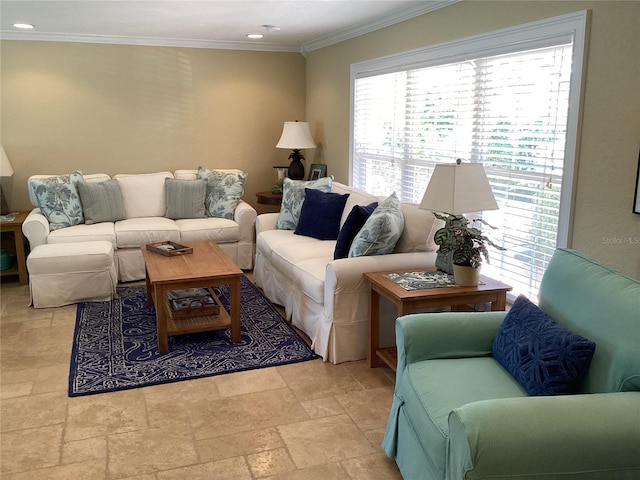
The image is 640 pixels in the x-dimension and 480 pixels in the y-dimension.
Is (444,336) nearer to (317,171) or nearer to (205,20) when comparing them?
(205,20)

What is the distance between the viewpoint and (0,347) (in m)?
3.78

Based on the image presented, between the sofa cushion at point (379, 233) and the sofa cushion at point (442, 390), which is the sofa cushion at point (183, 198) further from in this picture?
the sofa cushion at point (442, 390)

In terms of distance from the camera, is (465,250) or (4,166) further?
(4,166)

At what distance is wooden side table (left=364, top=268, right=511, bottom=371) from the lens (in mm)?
3041

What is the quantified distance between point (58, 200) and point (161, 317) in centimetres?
223

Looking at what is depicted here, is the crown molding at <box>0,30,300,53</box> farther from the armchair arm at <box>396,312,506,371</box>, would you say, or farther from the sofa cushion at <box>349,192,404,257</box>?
the armchair arm at <box>396,312,506,371</box>

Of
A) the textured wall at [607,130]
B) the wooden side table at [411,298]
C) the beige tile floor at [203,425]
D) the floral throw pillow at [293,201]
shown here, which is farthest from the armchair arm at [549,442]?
the floral throw pillow at [293,201]

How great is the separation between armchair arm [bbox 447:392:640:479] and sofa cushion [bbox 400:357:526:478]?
24cm

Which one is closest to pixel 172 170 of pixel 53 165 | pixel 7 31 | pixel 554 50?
pixel 53 165

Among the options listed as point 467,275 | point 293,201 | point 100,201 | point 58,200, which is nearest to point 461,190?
point 467,275

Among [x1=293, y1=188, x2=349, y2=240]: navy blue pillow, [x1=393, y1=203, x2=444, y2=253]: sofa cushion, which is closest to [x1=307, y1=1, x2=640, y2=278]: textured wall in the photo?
[x1=393, y1=203, x2=444, y2=253]: sofa cushion

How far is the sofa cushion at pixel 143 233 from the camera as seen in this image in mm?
5164

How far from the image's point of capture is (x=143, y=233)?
17.1ft

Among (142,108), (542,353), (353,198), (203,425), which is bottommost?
(203,425)
